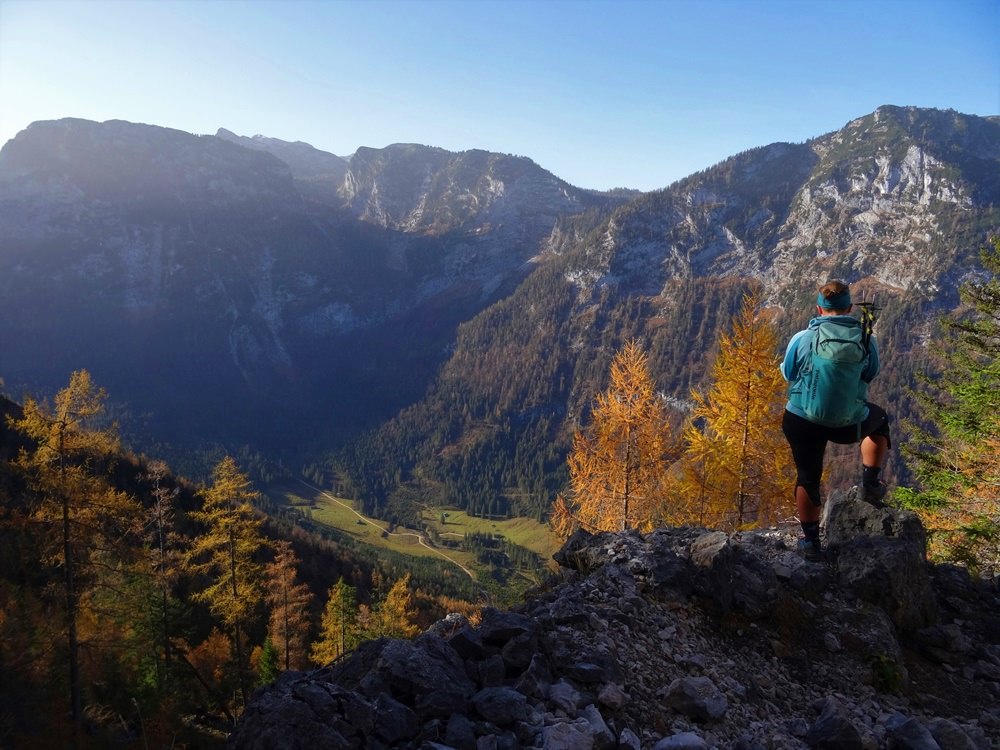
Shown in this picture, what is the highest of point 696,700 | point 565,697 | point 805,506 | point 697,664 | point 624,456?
point 805,506

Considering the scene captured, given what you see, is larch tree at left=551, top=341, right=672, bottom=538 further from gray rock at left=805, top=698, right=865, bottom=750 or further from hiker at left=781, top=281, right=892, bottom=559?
gray rock at left=805, top=698, right=865, bottom=750

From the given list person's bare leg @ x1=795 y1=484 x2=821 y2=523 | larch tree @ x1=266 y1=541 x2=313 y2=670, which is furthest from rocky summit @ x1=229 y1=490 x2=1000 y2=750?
larch tree @ x1=266 y1=541 x2=313 y2=670

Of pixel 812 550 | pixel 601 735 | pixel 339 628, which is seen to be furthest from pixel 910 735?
pixel 339 628

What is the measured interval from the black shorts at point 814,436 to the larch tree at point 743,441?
38.7ft

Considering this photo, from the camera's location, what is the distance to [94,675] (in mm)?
21016

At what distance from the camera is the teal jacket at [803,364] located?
20.3ft

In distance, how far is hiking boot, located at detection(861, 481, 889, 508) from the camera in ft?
24.7

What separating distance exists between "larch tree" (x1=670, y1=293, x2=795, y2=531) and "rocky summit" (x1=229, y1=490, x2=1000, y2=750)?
10.9 m

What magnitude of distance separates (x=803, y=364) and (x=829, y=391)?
414mm

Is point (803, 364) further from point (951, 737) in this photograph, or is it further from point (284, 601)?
point (284, 601)

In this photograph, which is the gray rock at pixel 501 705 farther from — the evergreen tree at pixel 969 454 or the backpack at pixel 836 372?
the evergreen tree at pixel 969 454

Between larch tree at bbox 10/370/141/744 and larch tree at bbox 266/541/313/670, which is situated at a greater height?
larch tree at bbox 10/370/141/744

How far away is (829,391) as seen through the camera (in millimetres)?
6148

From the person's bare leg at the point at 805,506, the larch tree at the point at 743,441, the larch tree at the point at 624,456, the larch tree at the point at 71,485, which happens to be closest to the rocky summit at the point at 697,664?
the person's bare leg at the point at 805,506
